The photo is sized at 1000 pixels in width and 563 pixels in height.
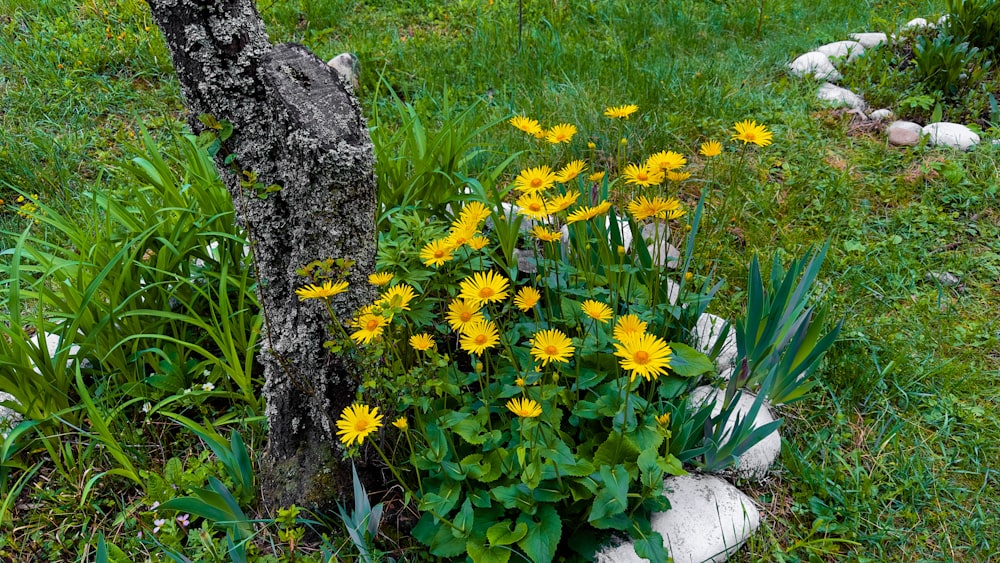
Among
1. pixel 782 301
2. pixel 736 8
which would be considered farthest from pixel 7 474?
pixel 736 8

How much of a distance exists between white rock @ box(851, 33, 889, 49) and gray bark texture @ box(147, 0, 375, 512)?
3.91m

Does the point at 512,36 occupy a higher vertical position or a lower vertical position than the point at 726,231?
higher

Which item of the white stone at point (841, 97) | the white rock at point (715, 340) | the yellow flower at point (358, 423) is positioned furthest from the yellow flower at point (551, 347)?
the white stone at point (841, 97)

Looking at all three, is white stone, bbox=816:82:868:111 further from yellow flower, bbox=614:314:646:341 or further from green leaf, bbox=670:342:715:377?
yellow flower, bbox=614:314:646:341

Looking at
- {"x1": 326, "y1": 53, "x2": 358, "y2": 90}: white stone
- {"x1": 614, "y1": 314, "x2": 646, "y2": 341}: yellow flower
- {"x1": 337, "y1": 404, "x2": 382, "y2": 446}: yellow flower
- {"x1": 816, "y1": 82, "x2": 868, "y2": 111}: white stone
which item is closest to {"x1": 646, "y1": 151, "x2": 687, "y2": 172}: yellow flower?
{"x1": 614, "y1": 314, "x2": 646, "y2": 341}: yellow flower

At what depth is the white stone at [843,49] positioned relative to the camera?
416 centimetres

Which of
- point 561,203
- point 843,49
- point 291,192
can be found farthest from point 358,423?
point 843,49

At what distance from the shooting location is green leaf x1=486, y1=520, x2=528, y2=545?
150 centimetres

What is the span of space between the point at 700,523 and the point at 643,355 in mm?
610

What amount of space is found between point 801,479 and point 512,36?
329 centimetres

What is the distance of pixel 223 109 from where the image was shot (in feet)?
5.13

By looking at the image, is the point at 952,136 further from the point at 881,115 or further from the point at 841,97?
the point at 841,97

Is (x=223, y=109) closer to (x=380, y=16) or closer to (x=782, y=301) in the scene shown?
(x=782, y=301)

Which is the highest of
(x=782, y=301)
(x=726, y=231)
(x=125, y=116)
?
(x=125, y=116)
